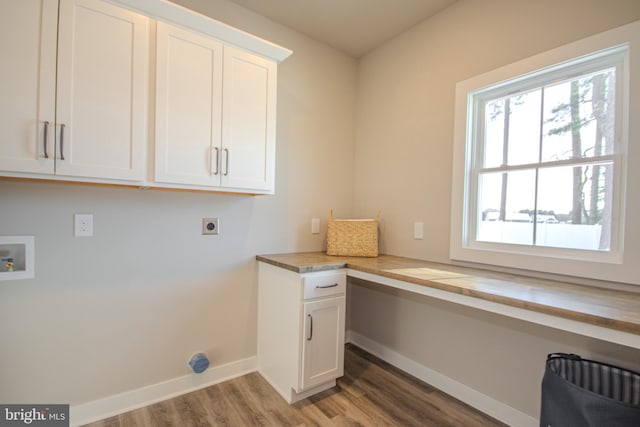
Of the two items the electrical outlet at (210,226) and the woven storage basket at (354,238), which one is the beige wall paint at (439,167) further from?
the electrical outlet at (210,226)

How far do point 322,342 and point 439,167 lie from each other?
57.1 inches

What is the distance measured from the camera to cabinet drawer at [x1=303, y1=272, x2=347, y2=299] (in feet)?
5.95

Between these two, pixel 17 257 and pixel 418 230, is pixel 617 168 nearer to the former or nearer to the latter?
pixel 418 230

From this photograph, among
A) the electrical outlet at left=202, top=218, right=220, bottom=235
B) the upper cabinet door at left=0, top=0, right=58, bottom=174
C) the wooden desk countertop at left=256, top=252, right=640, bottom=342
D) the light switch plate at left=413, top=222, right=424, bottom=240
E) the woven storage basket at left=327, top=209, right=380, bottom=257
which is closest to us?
the wooden desk countertop at left=256, top=252, right=640, bottom=342

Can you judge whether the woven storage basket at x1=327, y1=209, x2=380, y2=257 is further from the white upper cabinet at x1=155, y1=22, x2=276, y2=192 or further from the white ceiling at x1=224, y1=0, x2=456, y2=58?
the white ceiling at x1=224, y1=0, x2=456, y2=58

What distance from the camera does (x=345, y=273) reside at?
6.56 ft

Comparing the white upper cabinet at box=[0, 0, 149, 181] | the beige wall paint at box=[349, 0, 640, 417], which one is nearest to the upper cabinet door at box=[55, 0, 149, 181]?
the white upper cabinet at box=[0, 0, 149, 181]

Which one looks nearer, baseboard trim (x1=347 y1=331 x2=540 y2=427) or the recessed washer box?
the recessed washer box

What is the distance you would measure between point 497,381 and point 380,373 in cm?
78

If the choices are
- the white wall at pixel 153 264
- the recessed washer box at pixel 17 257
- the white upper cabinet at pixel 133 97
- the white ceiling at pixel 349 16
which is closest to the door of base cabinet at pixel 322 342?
the white wall at pixel 153 264

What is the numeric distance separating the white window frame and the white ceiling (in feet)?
2.27

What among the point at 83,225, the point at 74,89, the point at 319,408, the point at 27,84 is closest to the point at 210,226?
the point at 83,225

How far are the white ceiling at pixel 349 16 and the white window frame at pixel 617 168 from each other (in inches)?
27.3

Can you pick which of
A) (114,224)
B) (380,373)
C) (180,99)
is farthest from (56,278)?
(380,373)
